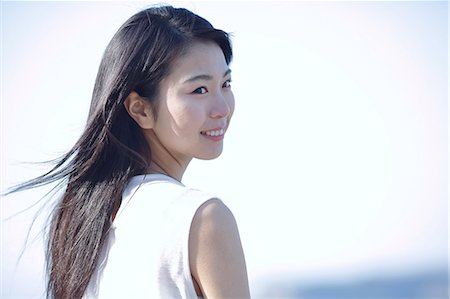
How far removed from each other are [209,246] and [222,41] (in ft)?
2.49

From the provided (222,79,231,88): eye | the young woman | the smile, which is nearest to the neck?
the young woman

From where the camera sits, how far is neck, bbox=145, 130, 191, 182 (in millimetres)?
2744

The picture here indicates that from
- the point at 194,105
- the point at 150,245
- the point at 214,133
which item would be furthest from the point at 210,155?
the point at 150,245

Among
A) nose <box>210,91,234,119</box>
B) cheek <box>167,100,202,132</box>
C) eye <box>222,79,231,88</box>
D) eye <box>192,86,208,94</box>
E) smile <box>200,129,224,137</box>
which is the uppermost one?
eye <box>222,79,231,88</box>

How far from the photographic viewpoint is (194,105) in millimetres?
2691

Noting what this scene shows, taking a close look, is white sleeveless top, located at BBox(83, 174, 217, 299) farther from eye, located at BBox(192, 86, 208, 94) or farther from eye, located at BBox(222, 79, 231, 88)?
eye, located at BBox(222, 79, 231, 88)

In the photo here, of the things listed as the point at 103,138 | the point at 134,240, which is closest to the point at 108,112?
the point at 103,138

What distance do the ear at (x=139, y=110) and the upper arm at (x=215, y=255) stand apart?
1.43ft

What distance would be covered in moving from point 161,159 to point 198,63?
29cm

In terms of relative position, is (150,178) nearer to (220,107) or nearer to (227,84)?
(220,107)

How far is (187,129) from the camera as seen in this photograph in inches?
107

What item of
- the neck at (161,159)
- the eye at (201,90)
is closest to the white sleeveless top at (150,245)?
the neck at (161,159)

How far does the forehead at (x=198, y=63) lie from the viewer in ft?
8.84

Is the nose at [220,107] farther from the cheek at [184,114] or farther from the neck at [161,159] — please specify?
the neck at [161,159]
